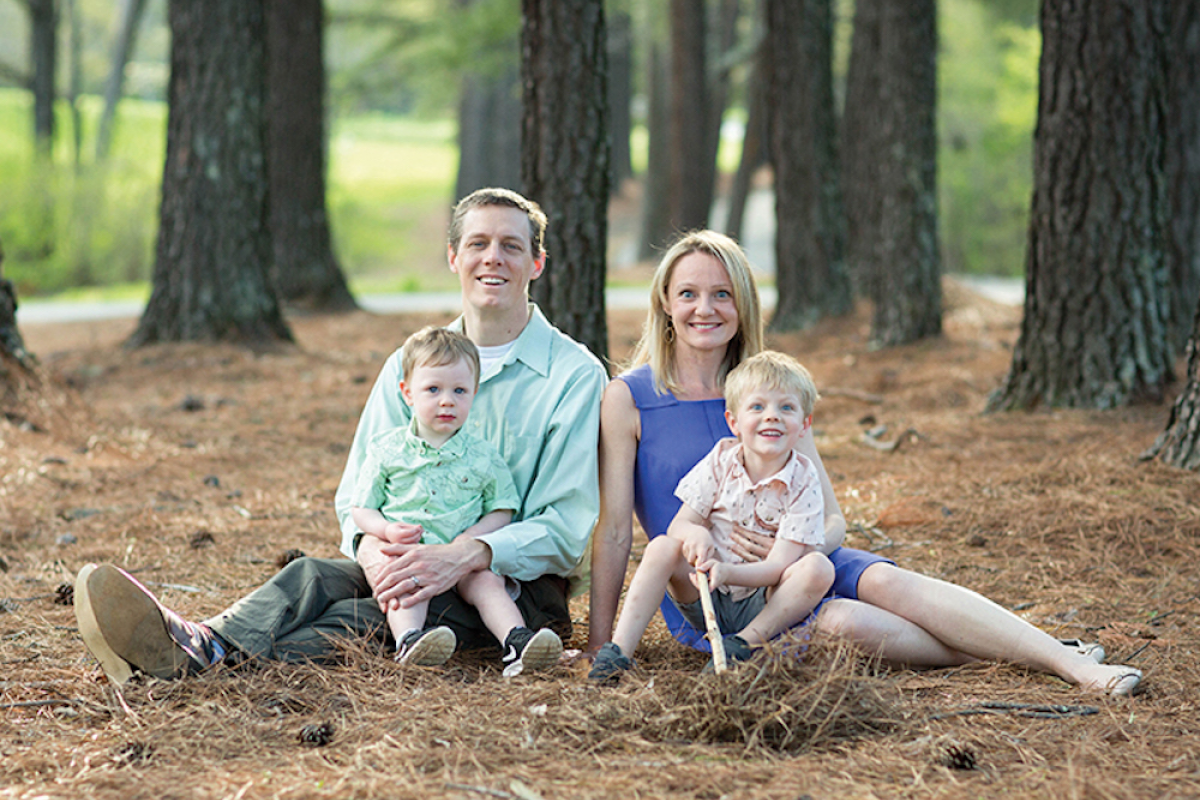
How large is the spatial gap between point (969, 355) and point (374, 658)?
6.34 metres

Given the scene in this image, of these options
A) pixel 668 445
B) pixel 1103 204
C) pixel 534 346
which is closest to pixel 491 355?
pixel 534 346

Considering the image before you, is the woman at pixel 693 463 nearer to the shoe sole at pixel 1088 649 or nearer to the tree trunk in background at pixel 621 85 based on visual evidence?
the shoe sole at pixel 1088 649

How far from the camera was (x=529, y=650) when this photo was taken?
3.02m

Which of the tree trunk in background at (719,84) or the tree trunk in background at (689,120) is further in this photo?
the tree trunk in background at (719,84)

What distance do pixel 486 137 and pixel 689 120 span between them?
12.7m

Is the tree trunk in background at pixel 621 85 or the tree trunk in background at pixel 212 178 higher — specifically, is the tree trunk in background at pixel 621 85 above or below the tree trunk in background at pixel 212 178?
above

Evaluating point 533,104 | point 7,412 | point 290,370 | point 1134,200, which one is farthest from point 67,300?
point 1134,200

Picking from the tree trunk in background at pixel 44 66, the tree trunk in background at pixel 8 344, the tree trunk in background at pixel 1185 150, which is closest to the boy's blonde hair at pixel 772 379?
the tree trunk in background at pixel 8 344

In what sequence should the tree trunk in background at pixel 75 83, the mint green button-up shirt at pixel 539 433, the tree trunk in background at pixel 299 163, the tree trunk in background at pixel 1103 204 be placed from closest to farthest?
the mint green button-up shirt at pixel 539 433 → the tree trunk in background at pixel 1103 204 → the tree trunk in background at pixel 299 163 → the tree trunk in background at pixel 75 83

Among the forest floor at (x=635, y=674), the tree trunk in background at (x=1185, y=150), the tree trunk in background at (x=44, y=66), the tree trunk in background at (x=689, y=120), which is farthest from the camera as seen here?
the tree trunk in background at (x=44, y=66)

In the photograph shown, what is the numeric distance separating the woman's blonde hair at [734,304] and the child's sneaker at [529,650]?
0.87 meters

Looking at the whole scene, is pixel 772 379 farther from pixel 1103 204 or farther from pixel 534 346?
pixel 1103 204

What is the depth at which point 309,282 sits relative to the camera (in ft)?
38.8

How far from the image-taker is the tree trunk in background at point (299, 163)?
11.6 meters
